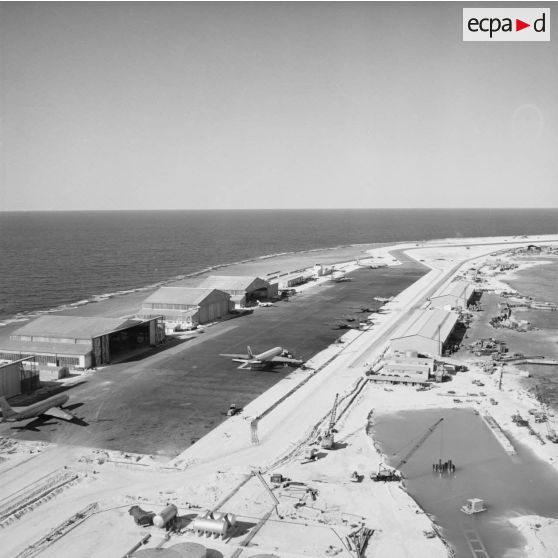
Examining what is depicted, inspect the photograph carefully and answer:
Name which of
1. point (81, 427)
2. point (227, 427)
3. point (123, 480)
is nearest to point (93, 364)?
point (81, 427)

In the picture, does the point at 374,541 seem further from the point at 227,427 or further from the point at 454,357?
the point at 454,357

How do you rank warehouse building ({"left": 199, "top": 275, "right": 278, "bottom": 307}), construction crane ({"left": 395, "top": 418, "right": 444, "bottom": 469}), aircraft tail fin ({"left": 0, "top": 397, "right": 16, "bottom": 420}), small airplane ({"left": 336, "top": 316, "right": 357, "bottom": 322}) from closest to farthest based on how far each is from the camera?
1. construction crane ({"left": 395, "top": 418, "right": 444, "bottom": 469})
2. aircraft tail fin ({"left": 0, "top": 397, "right": 16, "bottom": 420})
3. small airplane ({"left": 336, "top": 316, "right": 357, "bottom": 322})
4. warehouse building ({"left": 199, "top": 275, "right": 278, "bottom": 307})

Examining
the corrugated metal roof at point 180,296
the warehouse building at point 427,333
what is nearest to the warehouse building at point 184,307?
the corrugated metal roof at point 180,296

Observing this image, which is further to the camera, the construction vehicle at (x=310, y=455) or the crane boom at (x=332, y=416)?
the crane boom at (x=332, y=416)

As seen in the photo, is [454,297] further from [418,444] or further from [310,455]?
[310,455]

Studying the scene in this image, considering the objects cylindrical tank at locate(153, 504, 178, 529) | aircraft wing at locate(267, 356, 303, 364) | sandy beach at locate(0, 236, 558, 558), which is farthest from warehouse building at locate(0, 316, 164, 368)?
cylindrical tank at locate(153, 504, 178, 529)

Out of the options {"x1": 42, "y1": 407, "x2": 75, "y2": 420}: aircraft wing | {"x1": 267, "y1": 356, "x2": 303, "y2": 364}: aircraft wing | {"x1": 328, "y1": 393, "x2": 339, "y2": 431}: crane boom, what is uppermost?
{"x1": 267, "y1": 356, "x2": 303, "y2": 364}: aircraft wing

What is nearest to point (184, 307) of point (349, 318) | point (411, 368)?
point (349, 318)

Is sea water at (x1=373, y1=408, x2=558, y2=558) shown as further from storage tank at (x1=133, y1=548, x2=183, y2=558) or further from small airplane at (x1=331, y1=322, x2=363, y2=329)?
small airplane at (x1=331, y1=322, x2=363, y2=329)

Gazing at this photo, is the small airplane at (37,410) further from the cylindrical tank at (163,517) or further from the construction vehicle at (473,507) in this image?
the construction vehicle at (473,507)
